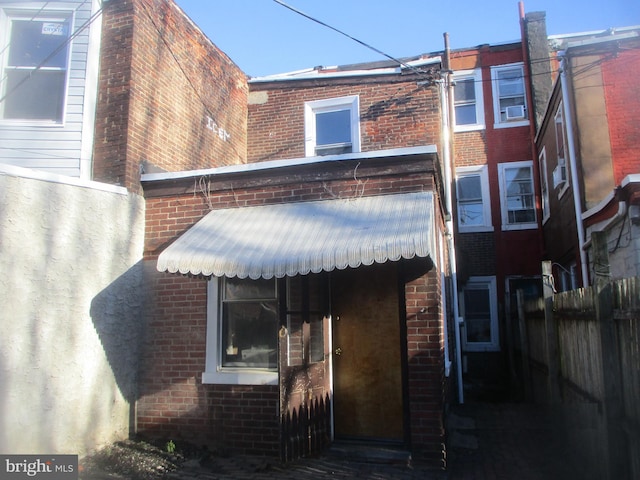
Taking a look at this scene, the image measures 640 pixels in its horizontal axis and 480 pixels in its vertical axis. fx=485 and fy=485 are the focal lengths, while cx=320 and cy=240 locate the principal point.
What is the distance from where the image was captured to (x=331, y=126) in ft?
34.3

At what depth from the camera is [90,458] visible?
567 centimetres

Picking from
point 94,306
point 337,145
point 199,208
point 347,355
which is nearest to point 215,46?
point 337,145

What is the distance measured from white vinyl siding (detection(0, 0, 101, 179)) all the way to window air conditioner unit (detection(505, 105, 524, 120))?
1140 centimetres

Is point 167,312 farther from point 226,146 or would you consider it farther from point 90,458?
point 226,146

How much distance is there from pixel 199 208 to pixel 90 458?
3.32 metres

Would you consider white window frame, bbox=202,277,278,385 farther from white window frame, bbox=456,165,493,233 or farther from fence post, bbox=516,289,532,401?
white window frame, bbox=456,165,493,233

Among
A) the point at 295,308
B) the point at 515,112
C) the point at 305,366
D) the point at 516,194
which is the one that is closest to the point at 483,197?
the point at 516,194

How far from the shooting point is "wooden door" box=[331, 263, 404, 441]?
630 cm

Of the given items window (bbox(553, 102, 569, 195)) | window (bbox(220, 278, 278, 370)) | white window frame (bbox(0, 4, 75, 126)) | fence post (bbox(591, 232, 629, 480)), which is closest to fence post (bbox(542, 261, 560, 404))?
fence post (bbox(591, 232, 629, 480))

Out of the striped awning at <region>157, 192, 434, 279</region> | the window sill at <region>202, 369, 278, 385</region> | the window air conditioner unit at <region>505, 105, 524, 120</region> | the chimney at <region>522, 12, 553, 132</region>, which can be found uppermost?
the chimney at <region>522, 12, 553, 132</region>

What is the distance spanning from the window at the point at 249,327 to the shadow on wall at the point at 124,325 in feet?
3.44

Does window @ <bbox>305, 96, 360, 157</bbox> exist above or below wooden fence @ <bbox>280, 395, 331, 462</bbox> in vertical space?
above

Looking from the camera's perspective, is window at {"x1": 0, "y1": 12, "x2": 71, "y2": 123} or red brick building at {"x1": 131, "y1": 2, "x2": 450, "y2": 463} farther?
window at {"x1": 0, "y1": 12, "x2": 71, "y2": 123}

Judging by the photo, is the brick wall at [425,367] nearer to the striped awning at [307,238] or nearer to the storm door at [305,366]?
the striped awning at [307,238]
